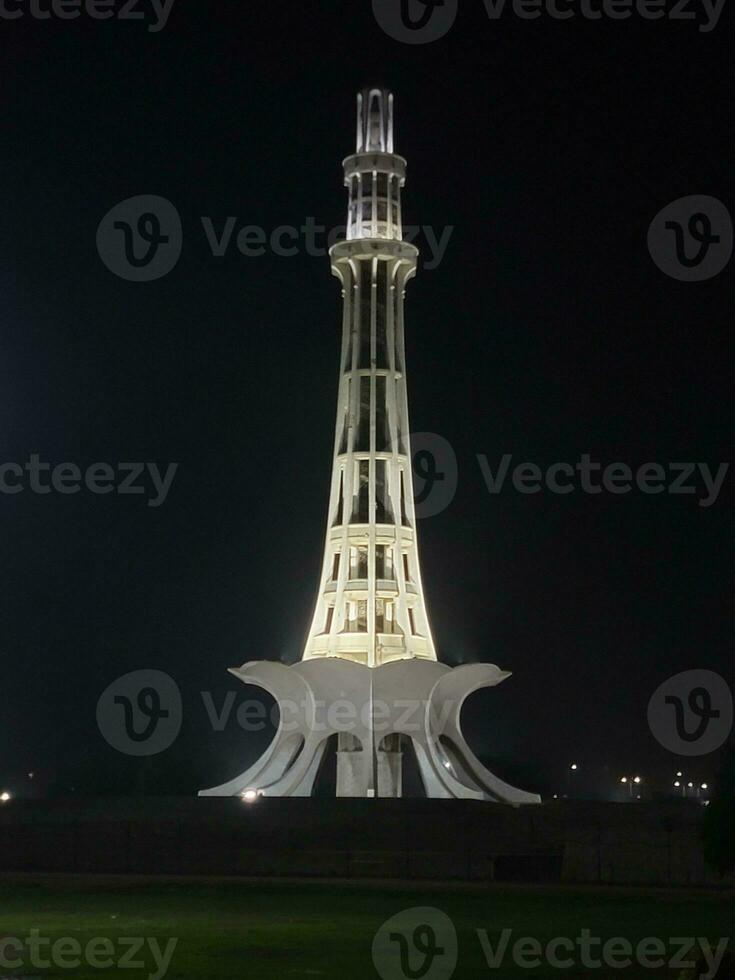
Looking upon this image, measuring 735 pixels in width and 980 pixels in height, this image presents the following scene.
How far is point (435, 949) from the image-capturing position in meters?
14.9

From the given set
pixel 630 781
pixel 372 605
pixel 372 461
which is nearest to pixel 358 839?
pixel 372 605

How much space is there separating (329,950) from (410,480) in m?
24.9

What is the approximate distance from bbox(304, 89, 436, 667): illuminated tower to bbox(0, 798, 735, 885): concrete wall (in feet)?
29.7

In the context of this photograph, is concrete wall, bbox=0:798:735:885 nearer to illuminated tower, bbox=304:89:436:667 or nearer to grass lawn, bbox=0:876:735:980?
grass lawn, bbox=0:876:735:980

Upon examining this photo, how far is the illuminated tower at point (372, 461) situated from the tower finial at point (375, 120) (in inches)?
33.0

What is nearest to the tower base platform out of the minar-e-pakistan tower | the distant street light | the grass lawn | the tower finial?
the minar-e-pakistan tower

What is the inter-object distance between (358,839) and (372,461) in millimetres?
12999

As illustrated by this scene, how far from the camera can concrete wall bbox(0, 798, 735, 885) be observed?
25.9 metres

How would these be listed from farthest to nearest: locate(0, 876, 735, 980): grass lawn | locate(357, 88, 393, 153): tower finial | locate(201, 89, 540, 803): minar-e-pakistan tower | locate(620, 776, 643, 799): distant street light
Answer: locate(620, 776, 643, 799): distant street light → locate(357, 88, 393, 153): tower finial → locate(201, 89, 540, 803): minar-e-pakistan tower → locate(0, 876, 735, 980): grass lawn

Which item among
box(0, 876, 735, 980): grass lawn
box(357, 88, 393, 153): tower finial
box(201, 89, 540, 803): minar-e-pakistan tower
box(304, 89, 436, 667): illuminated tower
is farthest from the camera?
box(357, 88, 393, 153): tower finial

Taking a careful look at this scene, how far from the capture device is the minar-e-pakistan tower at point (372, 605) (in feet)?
119

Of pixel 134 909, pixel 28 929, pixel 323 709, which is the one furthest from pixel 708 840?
pixel 323 709

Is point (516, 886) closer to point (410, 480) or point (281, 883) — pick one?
point (281, 883)

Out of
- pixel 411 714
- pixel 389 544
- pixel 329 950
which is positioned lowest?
pixel 329 950
